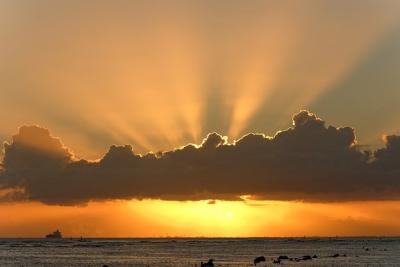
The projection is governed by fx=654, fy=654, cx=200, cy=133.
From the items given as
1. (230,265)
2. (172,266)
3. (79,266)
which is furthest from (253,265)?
(79,266)

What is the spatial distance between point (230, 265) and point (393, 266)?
3598cm

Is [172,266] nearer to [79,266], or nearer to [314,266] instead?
[79,266]

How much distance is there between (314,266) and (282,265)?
7.55 meters

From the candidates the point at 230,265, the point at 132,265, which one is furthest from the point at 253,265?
the point at 132,265

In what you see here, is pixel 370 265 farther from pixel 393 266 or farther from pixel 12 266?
pixel 12 266

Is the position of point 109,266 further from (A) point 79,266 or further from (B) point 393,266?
(B) point 393,266

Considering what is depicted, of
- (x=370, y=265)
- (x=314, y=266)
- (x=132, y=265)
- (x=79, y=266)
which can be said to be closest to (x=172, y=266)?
(x=132, y=265)

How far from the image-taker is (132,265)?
151375 mm

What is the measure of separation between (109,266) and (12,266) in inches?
846

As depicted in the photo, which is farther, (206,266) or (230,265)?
(230,265)

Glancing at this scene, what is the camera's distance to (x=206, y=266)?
454ft

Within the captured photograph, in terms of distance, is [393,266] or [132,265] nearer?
[393,266]

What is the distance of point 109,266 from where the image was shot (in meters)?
147

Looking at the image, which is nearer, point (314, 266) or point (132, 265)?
point (314, 266)
